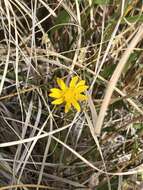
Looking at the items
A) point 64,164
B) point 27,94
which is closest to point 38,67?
point 27,94

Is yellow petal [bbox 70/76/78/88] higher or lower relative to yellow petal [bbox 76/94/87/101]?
higher

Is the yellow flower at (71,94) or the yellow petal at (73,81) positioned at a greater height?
the yellow petal at (73,81)

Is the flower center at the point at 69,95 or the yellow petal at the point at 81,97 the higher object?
the flower center at the point at 69,95

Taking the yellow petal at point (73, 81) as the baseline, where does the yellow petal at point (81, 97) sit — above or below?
below

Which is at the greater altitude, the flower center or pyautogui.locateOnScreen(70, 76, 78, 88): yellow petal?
pyautogui.locateOnScreen(70, 76, 78, 88): yellow petal

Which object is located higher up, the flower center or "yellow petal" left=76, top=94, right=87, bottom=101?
the flower center

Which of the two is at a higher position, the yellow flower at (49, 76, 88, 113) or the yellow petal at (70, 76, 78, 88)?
the yellow petal at (70, 76, 78, 88)

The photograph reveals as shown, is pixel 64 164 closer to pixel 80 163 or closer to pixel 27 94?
pixel 80 163

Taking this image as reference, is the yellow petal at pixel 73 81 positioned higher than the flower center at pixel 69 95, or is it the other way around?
the yellow petal at pixel 73 81
